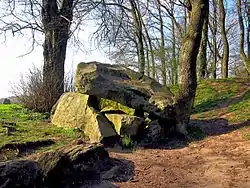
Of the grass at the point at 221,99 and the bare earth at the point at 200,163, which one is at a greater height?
the grass at the point at 221,99

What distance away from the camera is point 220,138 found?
28.4ft

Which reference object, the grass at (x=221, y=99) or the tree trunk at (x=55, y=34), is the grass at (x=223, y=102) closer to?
the grass at (x=221, y=99)

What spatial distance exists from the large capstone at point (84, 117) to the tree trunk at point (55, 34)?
10.4 ft

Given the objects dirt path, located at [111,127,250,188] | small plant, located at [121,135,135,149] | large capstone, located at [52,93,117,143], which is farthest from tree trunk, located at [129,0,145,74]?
dirt path, located at [111,127,250,188]

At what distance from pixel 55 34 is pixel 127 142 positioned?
25.6 feet

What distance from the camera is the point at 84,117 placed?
364 inches

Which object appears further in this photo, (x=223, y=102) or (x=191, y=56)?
(x=223, y=102)

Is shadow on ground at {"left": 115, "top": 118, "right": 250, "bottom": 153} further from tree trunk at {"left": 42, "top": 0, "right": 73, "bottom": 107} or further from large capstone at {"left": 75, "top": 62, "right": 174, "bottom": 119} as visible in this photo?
tree trunk at {"left": 42, "top": 0, "right": 73, "bottom": 107}

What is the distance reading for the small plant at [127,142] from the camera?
26.7 ft

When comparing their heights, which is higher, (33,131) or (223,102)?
(223,102)

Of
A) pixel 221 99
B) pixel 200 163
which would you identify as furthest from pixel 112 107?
pixel 221 99

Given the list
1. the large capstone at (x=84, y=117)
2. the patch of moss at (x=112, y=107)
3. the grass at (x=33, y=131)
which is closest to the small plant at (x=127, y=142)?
the large capstone at (x=84, y=117)

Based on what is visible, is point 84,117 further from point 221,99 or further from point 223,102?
point 221,99

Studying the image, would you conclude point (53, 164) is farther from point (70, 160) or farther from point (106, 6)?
point (106, 6)
